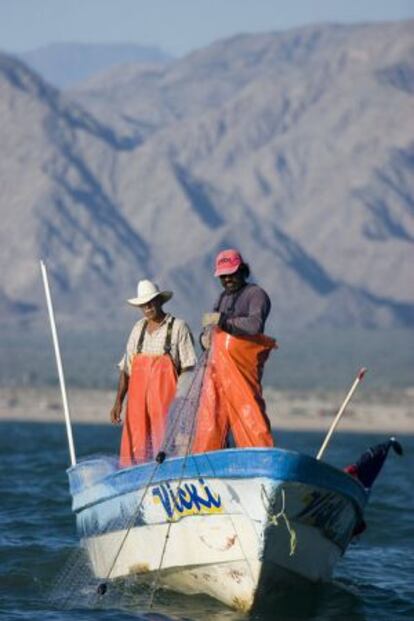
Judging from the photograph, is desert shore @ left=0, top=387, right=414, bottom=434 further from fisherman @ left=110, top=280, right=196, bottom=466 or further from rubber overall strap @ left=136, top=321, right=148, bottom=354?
rubber overall strap @ left=136, top=321, right=148, bottom=354

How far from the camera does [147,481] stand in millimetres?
20109

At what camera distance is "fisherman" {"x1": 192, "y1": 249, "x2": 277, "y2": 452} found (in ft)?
64.0

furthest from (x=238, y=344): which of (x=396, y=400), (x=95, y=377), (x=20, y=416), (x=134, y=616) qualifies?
(x=95, y=377)

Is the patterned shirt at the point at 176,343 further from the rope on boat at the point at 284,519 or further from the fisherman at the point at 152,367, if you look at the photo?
the rope on boat at the point at 284,519

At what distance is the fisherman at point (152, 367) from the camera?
20.5 metres

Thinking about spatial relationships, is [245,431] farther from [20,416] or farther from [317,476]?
[20,416]

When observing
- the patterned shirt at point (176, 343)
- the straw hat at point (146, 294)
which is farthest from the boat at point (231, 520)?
the straw hat at point (146, 294)

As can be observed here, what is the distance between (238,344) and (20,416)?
73057 millimetres

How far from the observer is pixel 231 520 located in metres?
19.5

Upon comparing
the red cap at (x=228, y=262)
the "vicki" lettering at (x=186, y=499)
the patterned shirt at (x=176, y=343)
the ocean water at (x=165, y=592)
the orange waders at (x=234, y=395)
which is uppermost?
the red cap at (x=228, y=262)

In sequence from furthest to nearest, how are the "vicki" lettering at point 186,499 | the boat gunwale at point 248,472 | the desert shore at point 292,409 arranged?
the desert shore at point 292,409, the "vicki" lettering at point 186,499, the boat gunwale at point 248,472

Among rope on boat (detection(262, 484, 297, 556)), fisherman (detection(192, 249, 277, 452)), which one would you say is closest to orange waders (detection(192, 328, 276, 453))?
fisherman (detection(192, 249, 277, 452))

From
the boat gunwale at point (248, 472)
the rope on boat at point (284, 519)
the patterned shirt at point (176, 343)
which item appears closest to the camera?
the boat gunwale at point (248, 472)

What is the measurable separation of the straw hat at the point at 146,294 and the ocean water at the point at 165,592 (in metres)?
3.05
